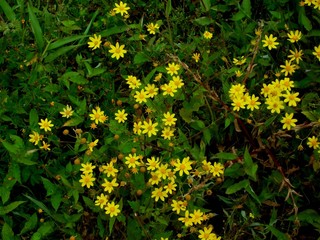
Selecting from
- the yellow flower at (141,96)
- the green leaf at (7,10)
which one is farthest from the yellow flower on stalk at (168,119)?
the green leaf at (7,10)

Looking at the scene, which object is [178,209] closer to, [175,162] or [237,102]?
[175,162]

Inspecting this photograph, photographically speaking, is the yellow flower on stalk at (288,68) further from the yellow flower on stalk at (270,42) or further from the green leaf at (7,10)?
the green leaf at (7,10)

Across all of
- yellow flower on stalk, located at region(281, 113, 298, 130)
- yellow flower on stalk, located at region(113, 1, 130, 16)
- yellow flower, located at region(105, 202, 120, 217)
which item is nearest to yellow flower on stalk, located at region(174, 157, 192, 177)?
yellow flower, located at region(105, 202, 120, 217)

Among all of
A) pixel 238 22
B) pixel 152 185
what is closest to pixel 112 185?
pixel 152 185

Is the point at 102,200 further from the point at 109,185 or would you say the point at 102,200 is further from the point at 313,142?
the point at 313,142

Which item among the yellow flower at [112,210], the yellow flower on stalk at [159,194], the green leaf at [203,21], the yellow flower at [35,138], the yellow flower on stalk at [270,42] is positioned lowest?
the yellow flower at [112,210]

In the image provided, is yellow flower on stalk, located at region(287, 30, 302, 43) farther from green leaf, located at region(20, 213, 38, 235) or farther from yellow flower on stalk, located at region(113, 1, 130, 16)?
green leaf, located at region(20, 213, 38, 235)

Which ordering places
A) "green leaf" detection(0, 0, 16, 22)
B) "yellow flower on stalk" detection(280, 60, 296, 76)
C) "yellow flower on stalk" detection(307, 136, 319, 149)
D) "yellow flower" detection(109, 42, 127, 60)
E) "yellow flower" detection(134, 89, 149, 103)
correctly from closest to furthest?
"yellow flower on stalk" detection(307, 136, 319, 149) < "yellow flower" detection(134, 89, 149, 103) < "yellow flower on stalk" detection(280, 60, 296, 76) < "yellow flower" detection(109, 42, 127, 60) < "green leaf" detection(0, 0, 16, 22)

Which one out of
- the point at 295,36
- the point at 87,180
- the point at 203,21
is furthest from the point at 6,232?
the point at 295,36
